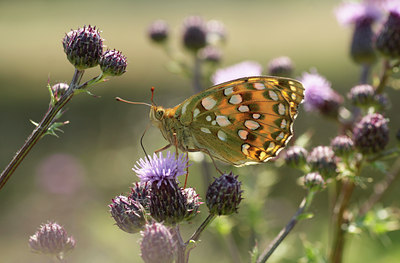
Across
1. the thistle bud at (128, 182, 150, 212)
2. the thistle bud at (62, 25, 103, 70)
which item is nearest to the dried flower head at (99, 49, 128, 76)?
the thistle bud at (62, 25, 103, 70)

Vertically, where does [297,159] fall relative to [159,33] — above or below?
below

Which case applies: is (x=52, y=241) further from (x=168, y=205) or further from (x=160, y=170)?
(x=160, y=170)

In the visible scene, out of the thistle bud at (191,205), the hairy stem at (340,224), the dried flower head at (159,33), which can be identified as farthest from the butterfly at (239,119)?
the dried flower head at (159,33)

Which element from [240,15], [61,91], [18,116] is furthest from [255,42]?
[61,91]

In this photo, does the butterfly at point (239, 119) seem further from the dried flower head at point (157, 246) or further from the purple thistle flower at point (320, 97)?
the dried flower head at point (157, 246)

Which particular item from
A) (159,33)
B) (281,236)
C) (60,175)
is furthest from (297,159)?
(60,175)

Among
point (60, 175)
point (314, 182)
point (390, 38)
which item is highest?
point (390, 38)

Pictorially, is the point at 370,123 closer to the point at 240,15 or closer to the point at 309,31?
the point at 309,31
